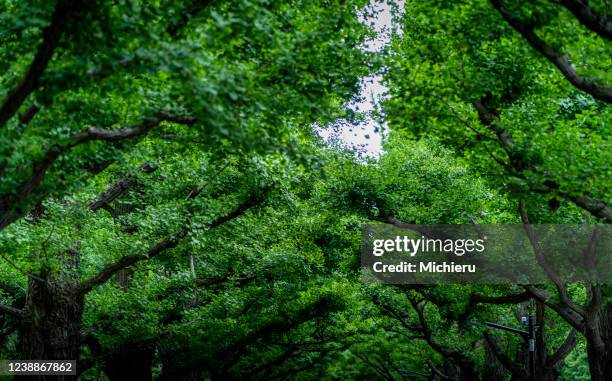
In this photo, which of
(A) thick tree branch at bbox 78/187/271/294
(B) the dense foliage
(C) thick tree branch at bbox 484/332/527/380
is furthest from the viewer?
(C) thick tree branch at bbox 484/332/527/380

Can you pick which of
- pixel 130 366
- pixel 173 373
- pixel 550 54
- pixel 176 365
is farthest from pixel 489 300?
pixel 550 54

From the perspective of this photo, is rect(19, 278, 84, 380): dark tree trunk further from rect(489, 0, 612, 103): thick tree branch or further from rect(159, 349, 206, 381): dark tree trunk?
rect(489, 0, 612, 103): thick tree branch

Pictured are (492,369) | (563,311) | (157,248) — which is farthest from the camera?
(492,369)

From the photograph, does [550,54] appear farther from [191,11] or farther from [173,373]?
[173,373]

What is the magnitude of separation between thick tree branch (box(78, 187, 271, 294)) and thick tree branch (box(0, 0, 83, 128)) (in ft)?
26.7

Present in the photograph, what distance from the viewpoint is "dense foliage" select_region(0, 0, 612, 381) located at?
352 inches

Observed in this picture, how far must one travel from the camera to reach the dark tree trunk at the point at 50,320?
16609 millimetres

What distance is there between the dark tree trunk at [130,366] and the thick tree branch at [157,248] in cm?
649

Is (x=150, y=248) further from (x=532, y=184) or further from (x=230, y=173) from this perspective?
(x=532, y=184)

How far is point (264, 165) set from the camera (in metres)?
16.5

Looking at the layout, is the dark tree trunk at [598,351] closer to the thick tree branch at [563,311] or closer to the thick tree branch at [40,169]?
the thick tree branch at [563,311]

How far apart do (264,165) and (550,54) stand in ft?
23.6

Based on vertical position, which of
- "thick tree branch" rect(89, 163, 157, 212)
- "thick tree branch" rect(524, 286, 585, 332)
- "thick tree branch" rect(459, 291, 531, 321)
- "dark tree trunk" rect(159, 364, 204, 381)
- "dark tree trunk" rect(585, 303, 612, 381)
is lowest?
"dark tree trunk" rect(585, 303, 612, 381)

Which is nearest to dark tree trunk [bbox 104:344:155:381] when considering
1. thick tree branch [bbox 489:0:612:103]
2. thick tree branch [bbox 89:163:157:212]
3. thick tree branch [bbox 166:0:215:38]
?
thick tree branch [bbox 89:163:157:212]
